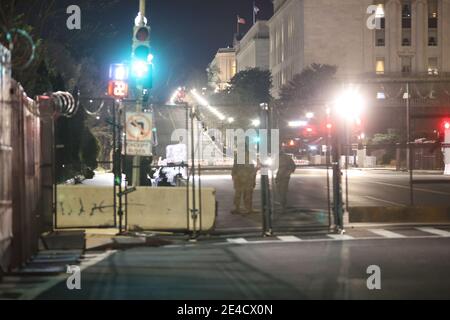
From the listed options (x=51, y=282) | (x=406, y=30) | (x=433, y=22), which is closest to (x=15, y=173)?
(x=51, y=282)

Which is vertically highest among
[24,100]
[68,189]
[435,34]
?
[435,34]

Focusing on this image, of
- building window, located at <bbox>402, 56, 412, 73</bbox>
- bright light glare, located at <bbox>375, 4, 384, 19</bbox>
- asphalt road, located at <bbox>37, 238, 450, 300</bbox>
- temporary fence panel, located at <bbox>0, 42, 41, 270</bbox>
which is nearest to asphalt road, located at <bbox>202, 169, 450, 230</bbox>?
asphalt road, located at <bbox>37, 238, 450, 300</bbox>

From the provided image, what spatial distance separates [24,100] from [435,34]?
3544 inches

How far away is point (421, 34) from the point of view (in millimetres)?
94938

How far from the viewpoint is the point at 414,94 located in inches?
2803

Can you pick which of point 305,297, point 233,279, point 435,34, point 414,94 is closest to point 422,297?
point 305,297

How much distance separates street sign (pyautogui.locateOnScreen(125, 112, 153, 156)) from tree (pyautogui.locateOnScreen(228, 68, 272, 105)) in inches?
3148

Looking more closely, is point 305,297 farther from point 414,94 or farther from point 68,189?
point 414,94

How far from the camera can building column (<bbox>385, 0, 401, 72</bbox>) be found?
9356 cm

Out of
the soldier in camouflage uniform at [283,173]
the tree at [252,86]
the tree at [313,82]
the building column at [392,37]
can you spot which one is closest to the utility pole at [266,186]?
the soldier in camouflage uniform at [283,173]

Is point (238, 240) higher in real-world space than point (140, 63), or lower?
lower

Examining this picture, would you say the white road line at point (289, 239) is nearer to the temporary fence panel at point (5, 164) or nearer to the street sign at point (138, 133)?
the street sign at point (138, 133)

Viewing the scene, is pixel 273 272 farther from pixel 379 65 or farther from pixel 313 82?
pixel 379 65

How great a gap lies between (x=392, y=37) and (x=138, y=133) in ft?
277
